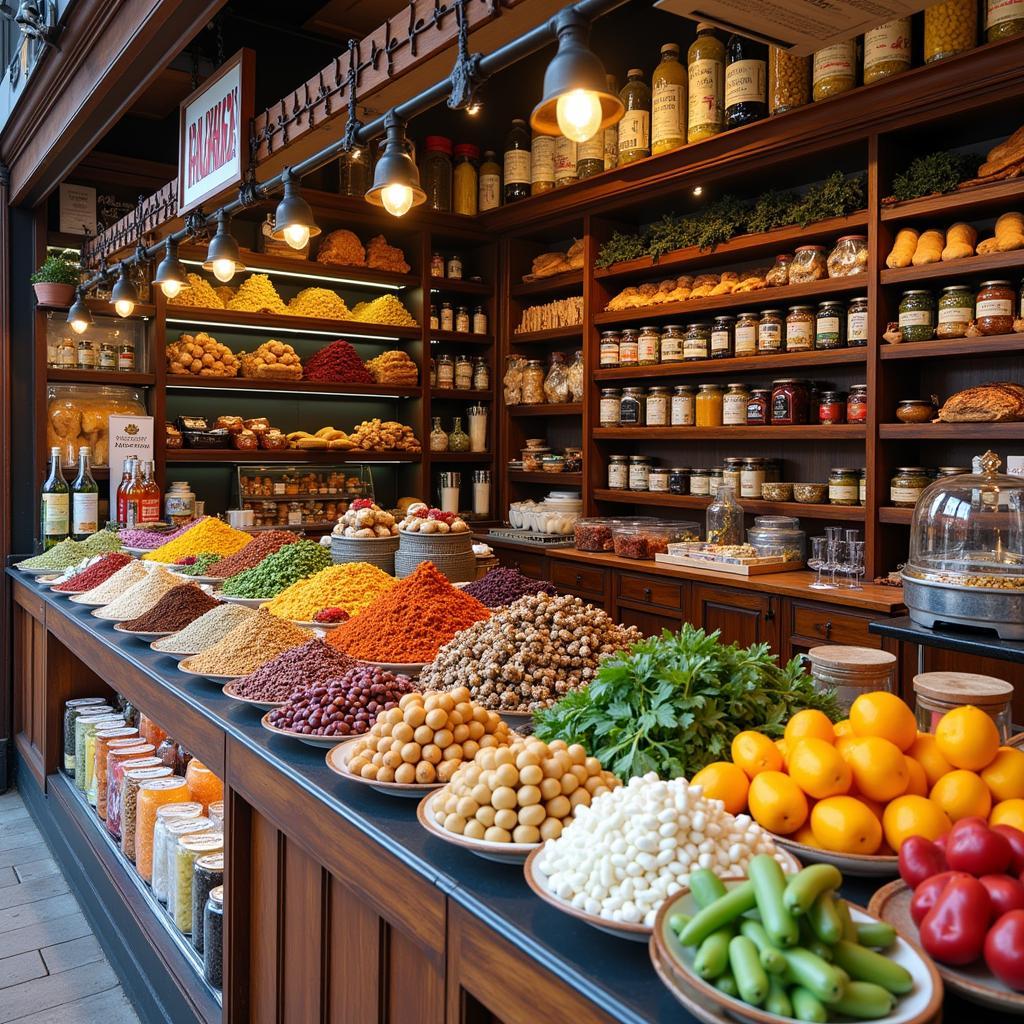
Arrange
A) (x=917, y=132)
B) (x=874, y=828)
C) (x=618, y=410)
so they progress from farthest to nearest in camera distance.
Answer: (x=618, y=410) < (x=917, y=132) < (x=874, y=828)

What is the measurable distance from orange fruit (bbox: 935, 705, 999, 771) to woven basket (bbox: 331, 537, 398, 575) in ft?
7.65

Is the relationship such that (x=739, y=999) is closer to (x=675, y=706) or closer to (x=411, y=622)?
(x=675, y=706)

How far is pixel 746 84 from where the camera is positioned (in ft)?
13.1

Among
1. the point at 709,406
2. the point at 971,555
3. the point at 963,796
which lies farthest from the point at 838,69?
the point at 963,796

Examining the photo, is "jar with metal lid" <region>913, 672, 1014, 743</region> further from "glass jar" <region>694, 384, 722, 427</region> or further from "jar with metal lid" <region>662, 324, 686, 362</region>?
"jar with metal lid" <region>662, 324, 686, 362</region>

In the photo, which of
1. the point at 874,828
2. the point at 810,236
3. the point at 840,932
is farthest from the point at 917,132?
the point at 840,932

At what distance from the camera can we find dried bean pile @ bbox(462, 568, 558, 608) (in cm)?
265

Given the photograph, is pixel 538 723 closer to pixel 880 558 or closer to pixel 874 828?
pixel 874 828

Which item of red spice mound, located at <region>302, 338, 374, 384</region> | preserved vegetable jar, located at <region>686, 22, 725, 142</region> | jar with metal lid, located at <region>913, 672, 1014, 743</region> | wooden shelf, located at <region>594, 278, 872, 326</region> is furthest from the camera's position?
red spice mound, located at <region>302, 338, 374, 384</region>

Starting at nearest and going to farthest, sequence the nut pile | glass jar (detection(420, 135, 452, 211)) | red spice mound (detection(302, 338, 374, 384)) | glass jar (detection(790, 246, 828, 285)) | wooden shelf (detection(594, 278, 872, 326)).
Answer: the nut pile → wooden shelf (detection(594, 278, 872, 326)) → glass jar (detection(790, 246, 828, 285)) → red spice mound (detection(302, 338, 374, 384)) → glass jar (detection(420, 135, 452, 211))

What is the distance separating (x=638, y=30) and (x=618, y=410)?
7.03ft

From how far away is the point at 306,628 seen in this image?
8.26 ft

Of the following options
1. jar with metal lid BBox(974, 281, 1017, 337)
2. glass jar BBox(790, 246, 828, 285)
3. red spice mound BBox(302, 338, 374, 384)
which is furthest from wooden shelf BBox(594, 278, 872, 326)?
red spice mound BBox(302, 338, 374, 384)

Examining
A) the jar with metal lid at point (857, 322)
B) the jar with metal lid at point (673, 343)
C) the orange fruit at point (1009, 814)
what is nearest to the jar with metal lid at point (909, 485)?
the jar with metal lid at point (857, 322)
